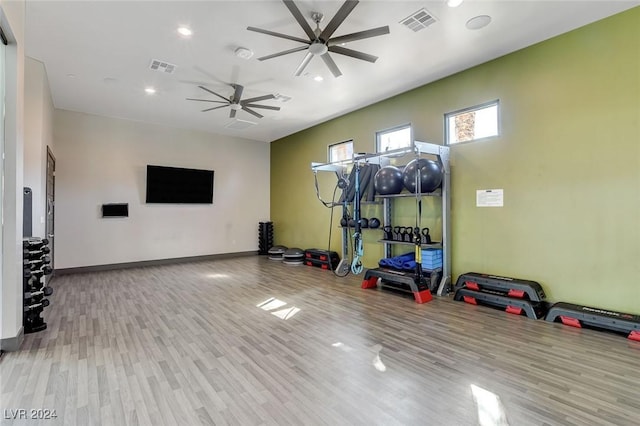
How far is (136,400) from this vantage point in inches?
88.3

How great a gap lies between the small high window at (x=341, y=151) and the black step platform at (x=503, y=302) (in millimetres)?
3998

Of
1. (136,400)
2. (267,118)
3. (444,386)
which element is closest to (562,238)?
(444,386)

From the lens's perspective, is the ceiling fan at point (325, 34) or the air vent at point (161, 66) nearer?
the ceiling fan at point (325, 34)

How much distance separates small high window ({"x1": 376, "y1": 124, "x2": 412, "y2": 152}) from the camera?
240 inches

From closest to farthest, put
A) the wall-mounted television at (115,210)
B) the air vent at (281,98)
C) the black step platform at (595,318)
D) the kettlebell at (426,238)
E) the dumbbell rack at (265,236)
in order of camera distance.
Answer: the black step platform at (595,318) < the kettlebell at (426,238) < the air vent at (281,98) < the wall-mounted television at (115,210) < the dumbbell rack at (265,236)

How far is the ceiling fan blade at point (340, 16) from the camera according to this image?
→ 9.75 ft

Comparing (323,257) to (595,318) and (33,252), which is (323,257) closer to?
(595,318)

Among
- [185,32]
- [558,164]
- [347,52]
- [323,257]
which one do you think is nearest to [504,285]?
[558,164]

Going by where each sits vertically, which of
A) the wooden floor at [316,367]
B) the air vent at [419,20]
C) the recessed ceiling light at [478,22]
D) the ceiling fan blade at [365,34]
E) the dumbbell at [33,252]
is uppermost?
the air vent at [419,20]

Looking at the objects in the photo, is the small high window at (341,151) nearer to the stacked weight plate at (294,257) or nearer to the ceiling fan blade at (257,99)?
the ceiling fan blade at (257,99)

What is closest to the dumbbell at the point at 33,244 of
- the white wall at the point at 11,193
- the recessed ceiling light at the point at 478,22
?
the white wall at the point at 11,193

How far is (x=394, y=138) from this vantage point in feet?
20.9

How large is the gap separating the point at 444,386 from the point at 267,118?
Result: 22.4 feet

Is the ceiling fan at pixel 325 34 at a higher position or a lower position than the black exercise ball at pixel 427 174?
higher
